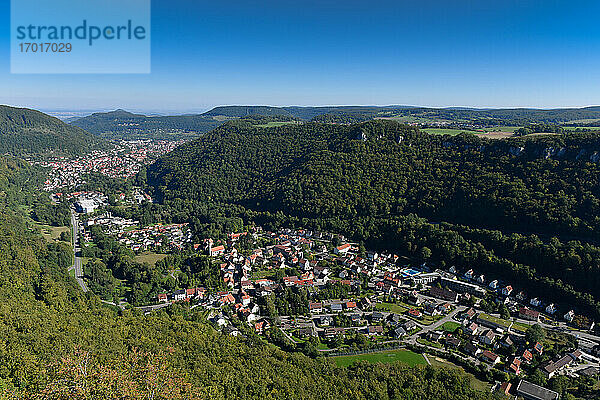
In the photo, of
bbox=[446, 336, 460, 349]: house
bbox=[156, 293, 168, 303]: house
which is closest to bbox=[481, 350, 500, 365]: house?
bbox=[446, 336, 460, 349]: house

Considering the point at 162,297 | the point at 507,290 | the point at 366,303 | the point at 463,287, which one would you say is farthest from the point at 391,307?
the point at 162,297

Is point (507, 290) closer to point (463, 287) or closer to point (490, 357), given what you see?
point (463, 287)

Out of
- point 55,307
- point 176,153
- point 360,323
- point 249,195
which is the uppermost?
point 176,153

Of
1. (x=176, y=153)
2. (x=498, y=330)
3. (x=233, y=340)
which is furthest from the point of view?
(x=176, y=153)

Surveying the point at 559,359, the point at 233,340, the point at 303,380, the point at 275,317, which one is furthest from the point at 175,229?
the point at 559,359

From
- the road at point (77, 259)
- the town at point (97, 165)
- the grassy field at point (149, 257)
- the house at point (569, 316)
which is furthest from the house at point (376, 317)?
the town at point (97, 165)

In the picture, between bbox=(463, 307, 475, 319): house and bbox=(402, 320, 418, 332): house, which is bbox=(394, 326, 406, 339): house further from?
bbox=(463, 307, 475, 319): house

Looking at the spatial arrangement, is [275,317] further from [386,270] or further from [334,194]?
[334,194]
